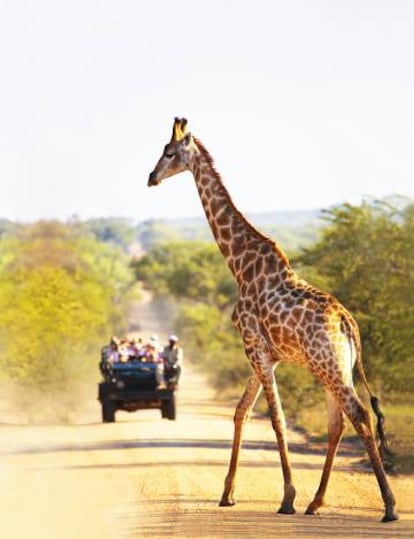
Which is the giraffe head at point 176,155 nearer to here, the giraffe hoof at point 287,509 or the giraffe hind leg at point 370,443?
the giraffe hind leg at point 370,443

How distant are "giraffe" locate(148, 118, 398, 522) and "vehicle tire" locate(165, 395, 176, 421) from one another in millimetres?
15569

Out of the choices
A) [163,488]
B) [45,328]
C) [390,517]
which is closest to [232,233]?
[163,488]

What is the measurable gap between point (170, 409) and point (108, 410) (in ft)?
4.47

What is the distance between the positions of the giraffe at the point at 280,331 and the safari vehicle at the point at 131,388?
582 inches

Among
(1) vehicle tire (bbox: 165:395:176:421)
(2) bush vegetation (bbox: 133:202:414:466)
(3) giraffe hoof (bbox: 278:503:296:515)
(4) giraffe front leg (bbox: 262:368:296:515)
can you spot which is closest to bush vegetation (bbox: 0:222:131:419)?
(1) vehicle tire (bbox: 165:395:176:421)

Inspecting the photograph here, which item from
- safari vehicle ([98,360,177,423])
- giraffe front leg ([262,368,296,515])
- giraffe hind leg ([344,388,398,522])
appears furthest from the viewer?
safari vehicle ([98,360,177,423])

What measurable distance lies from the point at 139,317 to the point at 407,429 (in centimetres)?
10650

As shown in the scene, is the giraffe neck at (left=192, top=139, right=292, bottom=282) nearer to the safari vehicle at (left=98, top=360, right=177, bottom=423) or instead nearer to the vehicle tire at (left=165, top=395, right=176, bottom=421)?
the safari vehicle at (left=98, top=360, right=177, bottom=423)

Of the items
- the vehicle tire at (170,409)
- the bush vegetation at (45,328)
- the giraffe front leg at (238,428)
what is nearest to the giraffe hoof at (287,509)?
the giraffe front leg at (238,428)

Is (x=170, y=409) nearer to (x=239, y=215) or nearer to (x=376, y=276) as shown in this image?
(x=376, y=276)

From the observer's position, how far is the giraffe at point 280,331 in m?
14.5

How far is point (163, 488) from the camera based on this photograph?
58.2 feet

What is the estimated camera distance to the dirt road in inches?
533

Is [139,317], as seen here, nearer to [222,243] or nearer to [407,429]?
[407,429]
